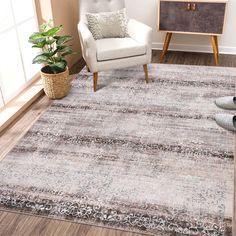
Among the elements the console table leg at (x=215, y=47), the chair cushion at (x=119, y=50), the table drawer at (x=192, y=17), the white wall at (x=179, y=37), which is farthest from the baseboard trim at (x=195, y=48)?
the chair cushion at (x=119, y=50)

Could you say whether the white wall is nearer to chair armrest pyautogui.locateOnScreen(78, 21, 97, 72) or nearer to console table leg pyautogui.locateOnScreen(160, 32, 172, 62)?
console table leg pyautogui.locateOnScreen(160, 32, 172, 62)

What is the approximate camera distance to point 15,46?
3064 mm

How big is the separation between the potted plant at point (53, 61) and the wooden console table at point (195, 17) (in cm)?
127

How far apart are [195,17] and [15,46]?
1.92 metres

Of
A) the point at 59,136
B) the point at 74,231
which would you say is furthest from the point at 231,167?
the point at 59,136

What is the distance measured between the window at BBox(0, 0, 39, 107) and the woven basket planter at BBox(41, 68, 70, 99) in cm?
30

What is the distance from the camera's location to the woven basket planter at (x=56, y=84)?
117 inches

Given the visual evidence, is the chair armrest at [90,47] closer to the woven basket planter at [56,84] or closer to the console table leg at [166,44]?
the woven basket planter at [56,84]

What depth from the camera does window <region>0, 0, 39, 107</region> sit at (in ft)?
9.44

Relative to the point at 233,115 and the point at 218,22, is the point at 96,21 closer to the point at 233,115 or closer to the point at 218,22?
the point at 218,22

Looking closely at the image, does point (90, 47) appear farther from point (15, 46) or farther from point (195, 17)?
point (195, 17)

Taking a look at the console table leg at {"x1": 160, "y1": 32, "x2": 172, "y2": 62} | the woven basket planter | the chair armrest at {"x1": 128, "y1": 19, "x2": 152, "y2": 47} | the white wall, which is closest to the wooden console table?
the console table leg at {"x1": 160, "y1": 32, "x2": 172, "y2": 62}

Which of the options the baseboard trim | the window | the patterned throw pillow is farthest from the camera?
the baseboard trim

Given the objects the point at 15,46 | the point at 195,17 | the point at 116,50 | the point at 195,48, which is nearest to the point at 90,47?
the point at 116,50
